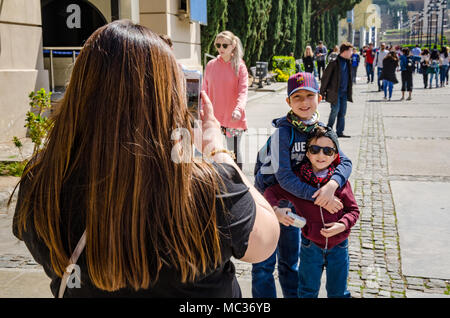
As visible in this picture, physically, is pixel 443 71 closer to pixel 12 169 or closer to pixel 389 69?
pixel 389 69

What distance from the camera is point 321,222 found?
2844 mm

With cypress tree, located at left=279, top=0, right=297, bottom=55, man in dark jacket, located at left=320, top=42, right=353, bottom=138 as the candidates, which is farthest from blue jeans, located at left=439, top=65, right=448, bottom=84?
man in dark jacket, located at left=320, top=42, right=353, bottom=138

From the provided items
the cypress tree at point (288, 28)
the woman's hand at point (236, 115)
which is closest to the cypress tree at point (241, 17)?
the cypress tree at point (288, 28)

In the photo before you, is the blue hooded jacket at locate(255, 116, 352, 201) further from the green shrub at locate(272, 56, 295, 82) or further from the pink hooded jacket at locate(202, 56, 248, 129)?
the green shrub at locate(272, 56, 295, 82)

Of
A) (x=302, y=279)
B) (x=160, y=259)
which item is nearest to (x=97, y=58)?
(x=160, y=259)

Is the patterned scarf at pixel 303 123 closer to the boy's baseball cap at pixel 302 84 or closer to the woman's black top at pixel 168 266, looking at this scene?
the boy's baseball cap at pixel 302 84

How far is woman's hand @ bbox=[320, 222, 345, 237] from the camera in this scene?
9.00ft

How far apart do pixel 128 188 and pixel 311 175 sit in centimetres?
175

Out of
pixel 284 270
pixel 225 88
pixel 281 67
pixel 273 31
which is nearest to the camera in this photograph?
pixel 284 270

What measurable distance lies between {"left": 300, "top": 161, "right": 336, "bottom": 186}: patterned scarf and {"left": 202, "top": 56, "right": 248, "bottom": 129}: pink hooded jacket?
321 cm

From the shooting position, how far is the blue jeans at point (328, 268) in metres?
2.89

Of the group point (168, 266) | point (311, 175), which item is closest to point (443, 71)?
point (311, 175)

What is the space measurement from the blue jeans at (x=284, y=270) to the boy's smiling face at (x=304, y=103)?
0.69m

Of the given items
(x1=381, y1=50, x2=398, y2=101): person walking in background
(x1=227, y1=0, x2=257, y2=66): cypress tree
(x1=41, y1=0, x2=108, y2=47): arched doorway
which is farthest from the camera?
(x1=227, y1=0, x2=257, y2=66): cypress tree
